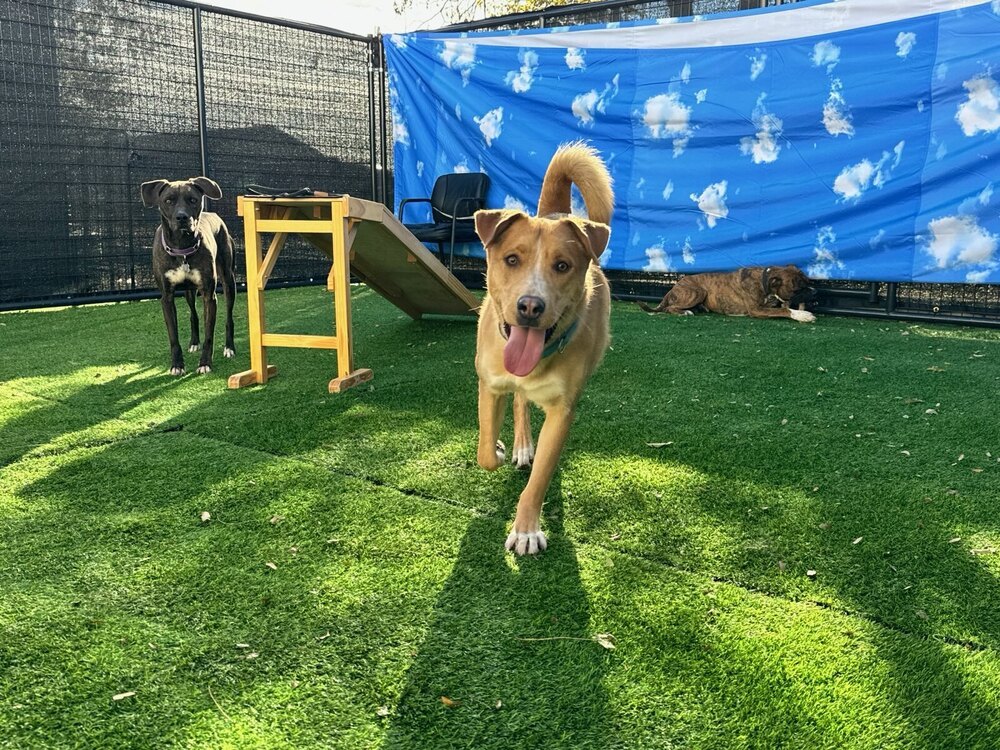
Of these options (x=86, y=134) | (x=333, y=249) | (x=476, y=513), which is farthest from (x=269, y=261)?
(x=86, y=134)

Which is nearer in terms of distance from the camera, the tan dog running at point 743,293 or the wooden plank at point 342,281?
the wooden plank at point 342,281

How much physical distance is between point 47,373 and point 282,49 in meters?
6.17

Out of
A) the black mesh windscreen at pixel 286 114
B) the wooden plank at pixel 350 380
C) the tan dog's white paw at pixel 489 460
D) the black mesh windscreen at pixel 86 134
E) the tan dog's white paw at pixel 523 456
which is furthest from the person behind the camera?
the black mesh windscreen at pixel 286 114

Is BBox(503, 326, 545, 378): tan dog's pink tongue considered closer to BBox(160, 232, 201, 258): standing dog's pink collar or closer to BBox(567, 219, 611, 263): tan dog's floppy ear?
BBox(567, 219, 611, 263): tan dog's floppy ear

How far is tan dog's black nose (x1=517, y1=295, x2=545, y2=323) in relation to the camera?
2387 millimetres

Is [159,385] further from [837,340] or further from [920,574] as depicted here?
[837,340]

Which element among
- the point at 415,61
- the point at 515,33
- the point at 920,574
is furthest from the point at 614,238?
the point at 920,574

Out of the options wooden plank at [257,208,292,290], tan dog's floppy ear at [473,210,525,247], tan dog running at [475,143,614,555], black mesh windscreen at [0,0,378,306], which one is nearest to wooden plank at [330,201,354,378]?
wooden plank at [257,208,292,290]

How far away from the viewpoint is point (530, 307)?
2.39 m

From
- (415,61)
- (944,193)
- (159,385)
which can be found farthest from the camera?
(415,61)

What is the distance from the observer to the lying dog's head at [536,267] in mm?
2438

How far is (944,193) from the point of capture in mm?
6863

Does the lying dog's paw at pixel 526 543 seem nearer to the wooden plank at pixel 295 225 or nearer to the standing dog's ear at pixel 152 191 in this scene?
the wooden plank at pixel 295 225

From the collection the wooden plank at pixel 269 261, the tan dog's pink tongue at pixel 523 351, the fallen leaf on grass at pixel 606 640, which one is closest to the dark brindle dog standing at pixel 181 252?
the wooden plank at pixel 269 261
